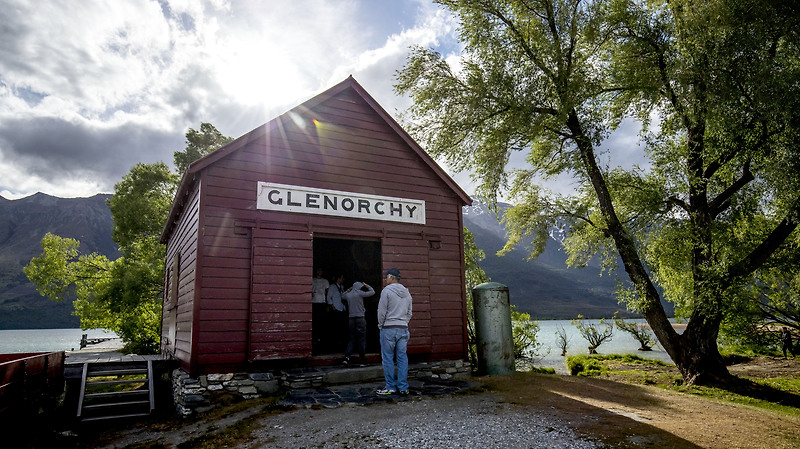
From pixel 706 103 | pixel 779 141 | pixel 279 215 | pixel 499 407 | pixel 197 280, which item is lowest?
pixel 499 407

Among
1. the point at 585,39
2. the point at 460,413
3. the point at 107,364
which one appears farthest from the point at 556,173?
the point at 107,364

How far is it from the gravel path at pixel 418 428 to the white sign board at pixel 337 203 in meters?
4.07

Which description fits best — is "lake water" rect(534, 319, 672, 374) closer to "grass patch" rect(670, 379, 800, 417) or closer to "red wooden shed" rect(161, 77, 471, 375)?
"grass patch" rect(670, 379, 800, 417)

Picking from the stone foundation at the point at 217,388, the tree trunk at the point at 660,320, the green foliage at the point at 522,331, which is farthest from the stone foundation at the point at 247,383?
the green foliage at the point at 522,331

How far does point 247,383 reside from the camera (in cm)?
842

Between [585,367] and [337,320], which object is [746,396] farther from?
[337,320]

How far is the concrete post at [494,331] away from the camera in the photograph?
36.0 ft

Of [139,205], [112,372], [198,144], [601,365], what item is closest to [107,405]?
[112,372]

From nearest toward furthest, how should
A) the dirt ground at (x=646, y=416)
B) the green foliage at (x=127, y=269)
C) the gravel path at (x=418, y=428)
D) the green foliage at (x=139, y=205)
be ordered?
the gravel path at (x=418, y=428) < the dirt ground at (x=646, y=416) < the green foliage at (x=127, y=269) < the green foliage at (x=139, y=205)

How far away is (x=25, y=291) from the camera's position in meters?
181

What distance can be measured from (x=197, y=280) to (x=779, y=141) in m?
12.8

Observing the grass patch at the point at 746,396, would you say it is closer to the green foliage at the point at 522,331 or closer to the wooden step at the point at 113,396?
the green foliage at the point at 522,331

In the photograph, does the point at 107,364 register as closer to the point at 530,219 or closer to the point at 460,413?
the point at 460,413

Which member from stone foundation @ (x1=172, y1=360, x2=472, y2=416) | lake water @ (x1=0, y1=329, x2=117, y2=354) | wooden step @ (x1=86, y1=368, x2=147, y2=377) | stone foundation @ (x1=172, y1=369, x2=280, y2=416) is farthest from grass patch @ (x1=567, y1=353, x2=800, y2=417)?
lake water @ (x1=0, y1=329, x2=117, y2=354)
